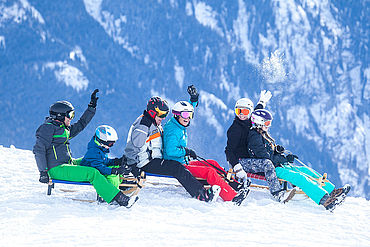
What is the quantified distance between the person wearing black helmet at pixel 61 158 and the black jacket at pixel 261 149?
2.18m

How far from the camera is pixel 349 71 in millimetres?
100812

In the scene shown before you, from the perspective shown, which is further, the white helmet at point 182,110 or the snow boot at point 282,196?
the snow boot at point 282,196

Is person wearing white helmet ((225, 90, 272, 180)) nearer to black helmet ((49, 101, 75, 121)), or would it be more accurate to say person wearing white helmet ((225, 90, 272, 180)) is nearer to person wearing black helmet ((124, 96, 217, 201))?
person wearing black helmet ((124, 96, 217, 201))

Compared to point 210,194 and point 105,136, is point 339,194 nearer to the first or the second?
point 210,194

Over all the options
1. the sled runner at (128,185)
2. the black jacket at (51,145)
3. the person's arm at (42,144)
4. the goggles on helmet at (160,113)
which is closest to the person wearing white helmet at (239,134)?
the goggles on helmet at (160,113)

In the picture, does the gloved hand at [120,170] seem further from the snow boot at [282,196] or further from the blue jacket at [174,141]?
the snow boot at [282,196]

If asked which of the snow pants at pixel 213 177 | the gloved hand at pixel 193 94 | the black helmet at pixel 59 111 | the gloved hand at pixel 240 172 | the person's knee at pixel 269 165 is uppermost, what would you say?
the gloved hand at pixel 193 94

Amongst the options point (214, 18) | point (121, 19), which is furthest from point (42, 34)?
point (214, 18)

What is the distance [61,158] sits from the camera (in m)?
5.49

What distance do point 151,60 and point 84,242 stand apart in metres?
106

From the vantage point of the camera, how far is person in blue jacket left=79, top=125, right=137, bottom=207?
5445mm

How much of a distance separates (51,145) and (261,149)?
2948 mm

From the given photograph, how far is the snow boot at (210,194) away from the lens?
5.71 meters

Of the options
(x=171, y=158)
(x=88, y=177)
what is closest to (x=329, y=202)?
(x=171, y=158)
